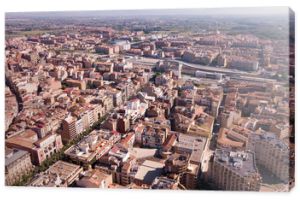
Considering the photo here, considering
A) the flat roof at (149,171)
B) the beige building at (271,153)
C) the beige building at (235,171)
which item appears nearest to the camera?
the beige building at (235,171)

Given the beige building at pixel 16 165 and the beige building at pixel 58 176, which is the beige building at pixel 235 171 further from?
the beige building at pixel 16 165

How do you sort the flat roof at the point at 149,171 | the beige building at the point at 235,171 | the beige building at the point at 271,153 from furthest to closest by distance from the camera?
the flat roof at the point at 149,171
the beige building at the point at 271,153
the beige building at the point at 235,171

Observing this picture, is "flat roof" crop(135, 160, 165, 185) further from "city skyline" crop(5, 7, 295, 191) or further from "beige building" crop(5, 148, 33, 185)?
"beige building" crop(5, 148, 33, 185)

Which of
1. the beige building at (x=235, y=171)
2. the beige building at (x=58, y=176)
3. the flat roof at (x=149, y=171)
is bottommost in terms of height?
the beige building at (x=58, y=176)

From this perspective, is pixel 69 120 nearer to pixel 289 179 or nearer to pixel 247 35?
pixel 289 179

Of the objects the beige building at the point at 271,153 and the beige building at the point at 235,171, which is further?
the beige building at the point at 271,153

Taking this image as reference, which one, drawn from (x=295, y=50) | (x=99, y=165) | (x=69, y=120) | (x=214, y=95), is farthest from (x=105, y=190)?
(x=214, y=95)

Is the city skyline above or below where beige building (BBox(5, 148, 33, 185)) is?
above

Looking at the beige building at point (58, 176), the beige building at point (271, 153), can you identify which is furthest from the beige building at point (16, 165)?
the beige building at point (271, 153)

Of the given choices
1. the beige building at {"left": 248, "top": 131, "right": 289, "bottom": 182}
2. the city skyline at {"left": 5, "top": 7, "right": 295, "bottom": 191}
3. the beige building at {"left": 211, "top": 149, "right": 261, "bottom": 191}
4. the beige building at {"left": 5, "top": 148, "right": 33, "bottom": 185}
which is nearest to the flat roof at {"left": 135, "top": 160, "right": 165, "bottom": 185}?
the city skyline at {"left": 5, "top": 7, "right": 295, "bottom": 191}

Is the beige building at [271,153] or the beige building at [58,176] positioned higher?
the beige building at [271,153]

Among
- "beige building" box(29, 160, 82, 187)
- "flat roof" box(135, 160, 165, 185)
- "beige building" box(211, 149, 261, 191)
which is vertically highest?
"beige building" box(211, 149, 261, 191)

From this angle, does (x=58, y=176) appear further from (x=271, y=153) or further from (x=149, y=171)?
(x=271, y=153)
